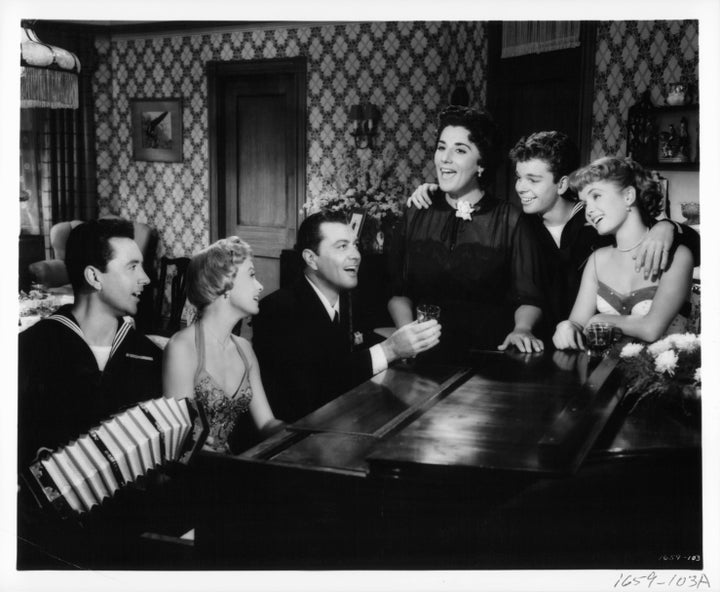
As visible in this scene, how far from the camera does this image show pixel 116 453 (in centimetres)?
234

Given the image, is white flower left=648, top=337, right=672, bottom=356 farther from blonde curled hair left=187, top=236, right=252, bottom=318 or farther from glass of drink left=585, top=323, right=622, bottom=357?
blonde curled hair left=187, top=236, right=252, bottom=318

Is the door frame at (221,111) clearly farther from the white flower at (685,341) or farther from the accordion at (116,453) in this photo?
the white flower at (685,341)

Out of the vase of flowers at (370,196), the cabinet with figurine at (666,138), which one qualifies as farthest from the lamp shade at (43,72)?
the cabinet with figurine at (666,138)

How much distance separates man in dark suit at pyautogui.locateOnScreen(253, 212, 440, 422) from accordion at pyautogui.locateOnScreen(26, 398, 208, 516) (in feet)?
Result: 0.99

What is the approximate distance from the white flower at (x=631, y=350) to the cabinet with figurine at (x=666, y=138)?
609 mm

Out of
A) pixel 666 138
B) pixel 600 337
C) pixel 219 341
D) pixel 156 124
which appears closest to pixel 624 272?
pixel 600 337

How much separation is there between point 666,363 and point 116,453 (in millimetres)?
1773

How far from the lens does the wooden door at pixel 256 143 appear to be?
8.52 ft

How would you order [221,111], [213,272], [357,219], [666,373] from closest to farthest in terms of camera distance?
[666,373], [213,272], [357,219], [221,111]

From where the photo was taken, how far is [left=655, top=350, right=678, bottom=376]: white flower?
2328mm

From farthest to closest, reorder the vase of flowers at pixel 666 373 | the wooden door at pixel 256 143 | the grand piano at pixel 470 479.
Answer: the wooden door at pixel 256 143, the vase of flowers at pixel 666 373, the grand piano at pixel 470 479

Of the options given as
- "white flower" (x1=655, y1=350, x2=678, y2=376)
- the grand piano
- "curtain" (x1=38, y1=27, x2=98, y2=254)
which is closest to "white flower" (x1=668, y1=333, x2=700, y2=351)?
"white flower" (x1=655, y1=350, x2=678, y2=376)

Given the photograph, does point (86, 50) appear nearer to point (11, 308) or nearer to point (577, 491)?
point (11, 308)
